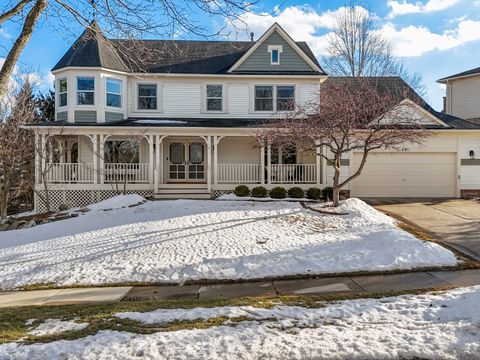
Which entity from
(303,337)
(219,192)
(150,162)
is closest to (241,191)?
(219,192)

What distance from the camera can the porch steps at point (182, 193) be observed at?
56.7 feet

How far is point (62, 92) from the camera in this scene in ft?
61.3

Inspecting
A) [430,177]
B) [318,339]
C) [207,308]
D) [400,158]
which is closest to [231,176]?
[400,158]

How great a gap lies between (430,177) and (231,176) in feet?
30.4

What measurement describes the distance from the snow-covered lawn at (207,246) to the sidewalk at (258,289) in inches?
16.1

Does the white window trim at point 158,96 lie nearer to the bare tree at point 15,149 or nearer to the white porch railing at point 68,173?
the white porch railing at point 68,173

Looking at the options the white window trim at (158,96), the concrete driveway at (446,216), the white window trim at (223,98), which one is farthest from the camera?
the white window trim at (223,98)

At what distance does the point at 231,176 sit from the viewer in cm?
1817

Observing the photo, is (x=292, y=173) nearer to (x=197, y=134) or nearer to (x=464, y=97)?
(x=197, y=134)

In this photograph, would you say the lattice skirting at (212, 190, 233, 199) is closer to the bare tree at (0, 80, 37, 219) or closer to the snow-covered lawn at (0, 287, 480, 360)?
the bare tree at (0, 80, 37, 219)

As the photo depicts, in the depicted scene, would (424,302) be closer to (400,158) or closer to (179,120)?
(400,158)

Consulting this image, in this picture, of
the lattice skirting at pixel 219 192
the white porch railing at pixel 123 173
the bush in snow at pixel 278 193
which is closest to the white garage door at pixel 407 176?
the bush in snow at pixel 278 193

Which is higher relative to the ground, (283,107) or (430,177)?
(283,107)

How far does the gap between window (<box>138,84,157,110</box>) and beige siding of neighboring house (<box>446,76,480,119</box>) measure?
62.4ft
